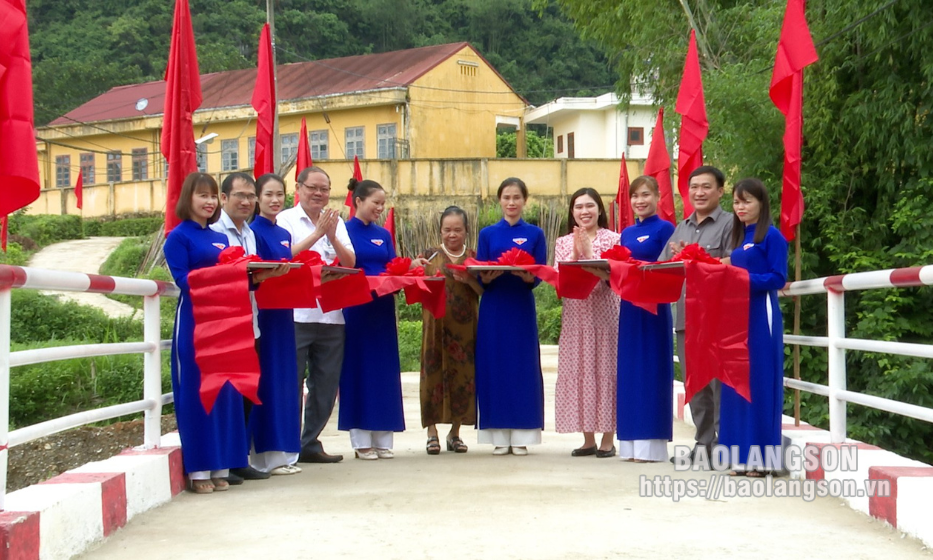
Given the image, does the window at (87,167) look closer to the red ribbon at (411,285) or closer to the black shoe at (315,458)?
the red ribbon at (411,285)

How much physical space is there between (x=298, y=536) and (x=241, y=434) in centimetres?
121

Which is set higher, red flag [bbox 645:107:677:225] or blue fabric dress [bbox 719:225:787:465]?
red flag [bbox 645:107:677:225]

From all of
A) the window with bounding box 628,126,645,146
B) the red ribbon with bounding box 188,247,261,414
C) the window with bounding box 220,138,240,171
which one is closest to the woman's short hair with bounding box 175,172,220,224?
the red ribbon with bounding box 188,247,261,414

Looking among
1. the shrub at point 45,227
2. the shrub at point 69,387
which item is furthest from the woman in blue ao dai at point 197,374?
the shrub at point 45,227

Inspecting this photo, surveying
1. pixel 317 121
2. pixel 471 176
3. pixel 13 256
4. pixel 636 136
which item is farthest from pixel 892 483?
pixel 636 136

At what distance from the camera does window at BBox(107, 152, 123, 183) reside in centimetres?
3612

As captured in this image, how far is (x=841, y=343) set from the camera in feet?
16.3

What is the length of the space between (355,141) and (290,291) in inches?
1057

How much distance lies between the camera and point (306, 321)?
603cm

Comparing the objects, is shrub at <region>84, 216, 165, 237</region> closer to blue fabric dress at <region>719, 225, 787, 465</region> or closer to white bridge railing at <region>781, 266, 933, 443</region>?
blue fabric dress at <region>719, 225, 787, 465</region>

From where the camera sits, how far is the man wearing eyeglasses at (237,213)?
5250 millimetres

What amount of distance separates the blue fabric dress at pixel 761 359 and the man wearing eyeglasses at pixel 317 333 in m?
2.20

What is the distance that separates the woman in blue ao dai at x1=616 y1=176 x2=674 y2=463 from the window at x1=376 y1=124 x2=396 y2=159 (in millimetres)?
25047

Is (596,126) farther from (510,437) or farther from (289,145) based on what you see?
(510,437)
